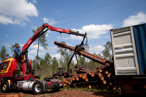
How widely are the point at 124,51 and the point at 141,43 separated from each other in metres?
0.79

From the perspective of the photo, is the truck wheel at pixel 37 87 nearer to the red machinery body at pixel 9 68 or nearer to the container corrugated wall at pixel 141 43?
the red machinery body at pixel 9 68

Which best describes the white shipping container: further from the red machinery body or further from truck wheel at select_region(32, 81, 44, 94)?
the red machinery body

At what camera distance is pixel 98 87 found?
29.8 ft

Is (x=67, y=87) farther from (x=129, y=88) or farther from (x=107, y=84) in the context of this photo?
(x=129, y=88)

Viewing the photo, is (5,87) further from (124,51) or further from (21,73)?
(124,51)

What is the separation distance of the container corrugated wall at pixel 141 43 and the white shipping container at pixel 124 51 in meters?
0.15

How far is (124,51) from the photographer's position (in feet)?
17.7

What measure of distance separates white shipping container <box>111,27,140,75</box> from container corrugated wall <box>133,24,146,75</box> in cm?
15

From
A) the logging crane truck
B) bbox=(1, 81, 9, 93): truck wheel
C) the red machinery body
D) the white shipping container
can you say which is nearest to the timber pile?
the logging crane truck

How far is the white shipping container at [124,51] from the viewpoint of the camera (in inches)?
200

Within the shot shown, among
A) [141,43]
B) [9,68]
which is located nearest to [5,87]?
[9,68]

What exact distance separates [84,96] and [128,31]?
443 cm

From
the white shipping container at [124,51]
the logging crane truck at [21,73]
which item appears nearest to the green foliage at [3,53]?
the logging crane truck at [21,73]

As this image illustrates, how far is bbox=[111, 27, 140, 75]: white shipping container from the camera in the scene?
509cm
